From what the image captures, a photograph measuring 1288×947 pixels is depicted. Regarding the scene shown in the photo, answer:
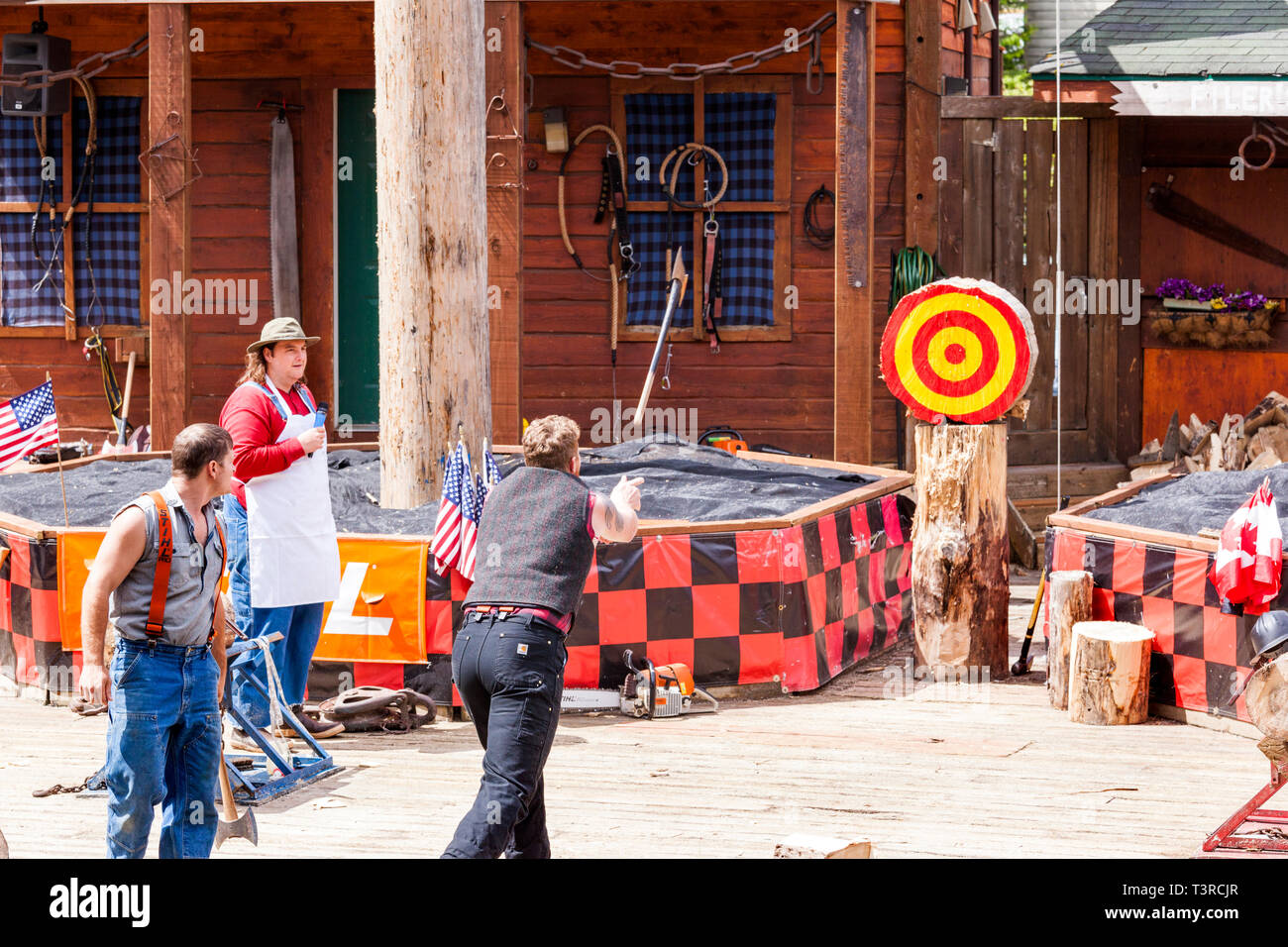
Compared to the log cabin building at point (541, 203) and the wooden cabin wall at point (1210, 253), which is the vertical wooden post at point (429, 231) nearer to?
the log cabin building at point (541, 203)

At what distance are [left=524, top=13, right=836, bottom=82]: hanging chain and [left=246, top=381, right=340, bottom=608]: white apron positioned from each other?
5838 millimetres

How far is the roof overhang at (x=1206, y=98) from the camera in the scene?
1174 centimetres

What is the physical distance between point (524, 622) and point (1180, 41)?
1002 cm

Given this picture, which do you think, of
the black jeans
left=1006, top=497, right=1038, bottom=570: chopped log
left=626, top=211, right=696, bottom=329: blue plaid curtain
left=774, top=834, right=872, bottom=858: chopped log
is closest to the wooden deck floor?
left=774, top=834, right=872, bottom=858: chopped log

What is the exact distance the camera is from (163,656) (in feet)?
14.9

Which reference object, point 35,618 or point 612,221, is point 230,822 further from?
point 612,221

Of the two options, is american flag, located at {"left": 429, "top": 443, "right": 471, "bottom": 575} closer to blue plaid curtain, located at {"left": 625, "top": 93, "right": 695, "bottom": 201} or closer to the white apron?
the white apron

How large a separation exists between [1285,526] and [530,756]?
4.28 meters

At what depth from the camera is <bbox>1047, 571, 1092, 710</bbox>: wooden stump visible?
7449 mm

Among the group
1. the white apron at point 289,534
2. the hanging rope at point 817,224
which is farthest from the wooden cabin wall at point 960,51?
the white apron at point 289,534

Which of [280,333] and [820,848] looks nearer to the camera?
[820,848]

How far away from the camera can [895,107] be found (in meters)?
12.4

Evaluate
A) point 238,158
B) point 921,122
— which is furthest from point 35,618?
point 921,122

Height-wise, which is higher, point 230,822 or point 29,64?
point 29,64
